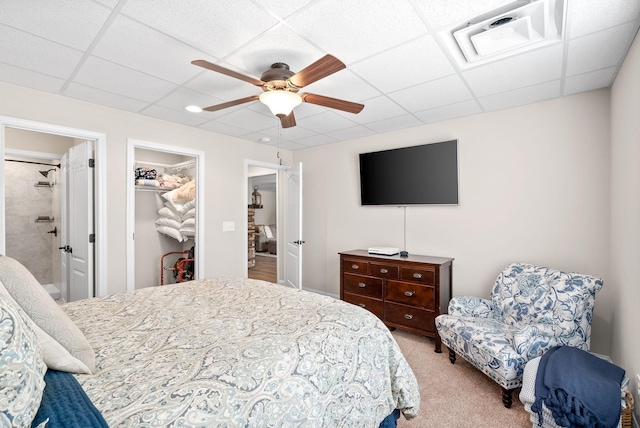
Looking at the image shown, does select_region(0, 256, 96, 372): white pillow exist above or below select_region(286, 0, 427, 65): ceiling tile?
below

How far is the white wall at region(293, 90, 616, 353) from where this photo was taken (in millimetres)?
2643

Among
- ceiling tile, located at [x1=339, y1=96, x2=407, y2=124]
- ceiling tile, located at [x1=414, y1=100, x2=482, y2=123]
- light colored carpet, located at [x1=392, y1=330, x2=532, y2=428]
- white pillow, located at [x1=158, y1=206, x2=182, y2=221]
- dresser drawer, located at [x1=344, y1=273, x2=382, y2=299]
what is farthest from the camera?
white pillow, located at [x1=158, y1=206, x2=182, y2=221]

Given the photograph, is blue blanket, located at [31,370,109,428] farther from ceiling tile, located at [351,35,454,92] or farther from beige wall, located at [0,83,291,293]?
beige wall, located at [0,83,291,293]

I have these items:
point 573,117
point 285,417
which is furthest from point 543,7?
point 285,417

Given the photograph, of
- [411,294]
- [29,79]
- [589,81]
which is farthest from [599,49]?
[29,79]

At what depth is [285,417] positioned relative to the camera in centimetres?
112

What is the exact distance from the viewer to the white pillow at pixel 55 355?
3.12 feet

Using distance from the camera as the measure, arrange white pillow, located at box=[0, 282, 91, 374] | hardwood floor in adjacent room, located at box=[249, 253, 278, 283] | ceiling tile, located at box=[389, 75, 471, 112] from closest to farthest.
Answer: white pillow, located at box=[0, 282, 91, 374] < ceiling tile, located at box=[389, 75, 471, 112] < hardwood floor in adjacent room, located at box=[249, 253, 278, 283]

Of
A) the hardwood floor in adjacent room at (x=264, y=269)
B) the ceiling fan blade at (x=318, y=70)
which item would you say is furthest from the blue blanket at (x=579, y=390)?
the hardwood floor in adjacent room at (x=264, y=269)

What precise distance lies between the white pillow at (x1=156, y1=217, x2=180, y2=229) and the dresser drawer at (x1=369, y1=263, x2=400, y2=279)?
2928mm

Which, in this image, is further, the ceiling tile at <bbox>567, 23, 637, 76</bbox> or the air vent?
the ceiling tile at <bbox>567, 23, 637, 76</bbox>

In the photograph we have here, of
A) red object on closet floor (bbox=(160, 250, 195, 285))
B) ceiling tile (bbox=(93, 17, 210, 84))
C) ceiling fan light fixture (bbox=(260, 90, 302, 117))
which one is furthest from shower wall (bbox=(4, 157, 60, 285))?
ceiling fan light fixture (bbox=(260, 90, 302, 117))

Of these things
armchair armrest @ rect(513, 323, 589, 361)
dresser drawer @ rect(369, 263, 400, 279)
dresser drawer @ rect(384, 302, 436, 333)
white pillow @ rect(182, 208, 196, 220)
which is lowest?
dresser drawer @ rect(384, 302, 436, 333)

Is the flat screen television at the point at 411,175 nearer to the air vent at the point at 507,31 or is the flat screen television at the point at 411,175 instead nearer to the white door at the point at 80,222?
the air vent at the point at 507,31
